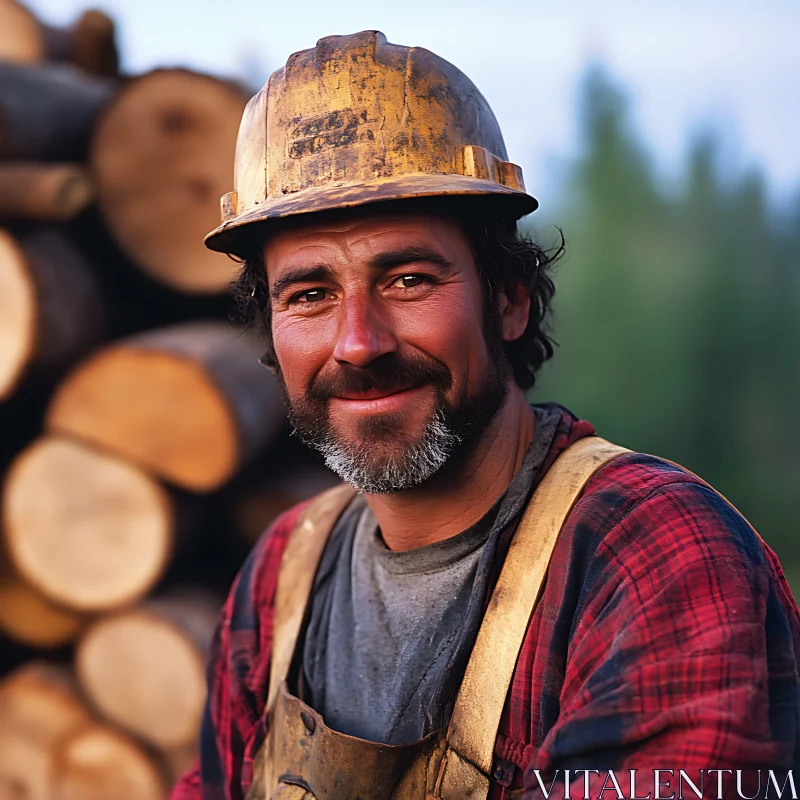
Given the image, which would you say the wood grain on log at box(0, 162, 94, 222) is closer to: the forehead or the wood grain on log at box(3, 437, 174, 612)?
the wood grain on log at box(3, 437, 174, 612)

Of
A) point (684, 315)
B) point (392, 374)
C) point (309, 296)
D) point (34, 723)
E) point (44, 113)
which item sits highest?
point (44, 113)

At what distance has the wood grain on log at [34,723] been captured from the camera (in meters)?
3.41

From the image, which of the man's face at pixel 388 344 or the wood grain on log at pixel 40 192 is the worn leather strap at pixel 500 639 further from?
the wood grain on log at pixel 40 192

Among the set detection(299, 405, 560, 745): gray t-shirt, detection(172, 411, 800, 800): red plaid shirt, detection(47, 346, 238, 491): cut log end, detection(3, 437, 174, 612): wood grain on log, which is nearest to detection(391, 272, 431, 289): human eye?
detection(299, 405, 560, 745): gray t-shirt

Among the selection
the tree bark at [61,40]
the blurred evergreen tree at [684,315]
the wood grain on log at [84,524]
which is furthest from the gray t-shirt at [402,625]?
the blurred evergreen tree at [684,315]

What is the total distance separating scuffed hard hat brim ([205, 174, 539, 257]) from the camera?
1.68m

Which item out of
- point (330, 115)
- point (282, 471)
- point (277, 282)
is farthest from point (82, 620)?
point (330, 115)

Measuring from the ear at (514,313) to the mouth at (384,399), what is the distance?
1.13 feet

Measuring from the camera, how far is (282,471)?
3.58 metres

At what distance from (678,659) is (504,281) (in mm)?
963

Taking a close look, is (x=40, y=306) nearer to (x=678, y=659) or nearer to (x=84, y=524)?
(x=84, y=524)

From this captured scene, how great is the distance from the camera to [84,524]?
3156mm

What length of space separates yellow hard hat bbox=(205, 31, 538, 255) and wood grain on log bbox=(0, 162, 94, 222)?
4.87 feet

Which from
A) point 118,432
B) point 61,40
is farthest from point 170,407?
point 61,40
